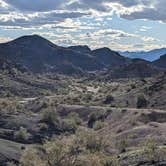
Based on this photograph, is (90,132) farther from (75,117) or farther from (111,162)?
(75,117)

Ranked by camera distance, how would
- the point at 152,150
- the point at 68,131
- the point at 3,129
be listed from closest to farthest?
the point at 152,150 → the point at 3,129 → the point at 68,131

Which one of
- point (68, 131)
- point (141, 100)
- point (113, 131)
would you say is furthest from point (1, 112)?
point (141, 100)

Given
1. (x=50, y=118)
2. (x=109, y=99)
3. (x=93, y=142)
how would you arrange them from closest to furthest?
(x=93, y=142), (x=50, y=118), (x=109, y=99)

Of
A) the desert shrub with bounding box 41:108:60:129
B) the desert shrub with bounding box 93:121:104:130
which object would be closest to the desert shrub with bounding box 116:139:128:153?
the desert shrub with bounding box 93:121:104:130

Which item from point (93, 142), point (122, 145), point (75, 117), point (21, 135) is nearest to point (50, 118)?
point (75, 117)

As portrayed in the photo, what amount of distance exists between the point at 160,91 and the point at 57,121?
37.0 metres

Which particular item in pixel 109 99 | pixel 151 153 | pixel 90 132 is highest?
pixel 151 153

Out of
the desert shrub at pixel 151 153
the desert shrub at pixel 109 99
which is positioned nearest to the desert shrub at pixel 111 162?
the desert shrub at pixel 151 153

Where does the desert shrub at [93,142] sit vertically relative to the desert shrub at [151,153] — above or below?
below

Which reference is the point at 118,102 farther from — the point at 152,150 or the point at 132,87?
the point at 152,150

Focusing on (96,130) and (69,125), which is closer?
(96,130)

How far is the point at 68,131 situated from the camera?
121m

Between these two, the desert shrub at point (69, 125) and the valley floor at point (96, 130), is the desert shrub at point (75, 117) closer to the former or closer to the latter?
the valley floor at point (96, 130)

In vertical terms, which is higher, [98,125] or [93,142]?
[93,142]
